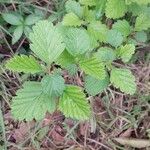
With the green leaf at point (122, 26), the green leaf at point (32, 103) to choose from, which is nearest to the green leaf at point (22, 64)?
the green leaf at point (32, 103)

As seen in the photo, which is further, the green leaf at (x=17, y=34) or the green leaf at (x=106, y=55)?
the green leaf at (x=17, y=34)

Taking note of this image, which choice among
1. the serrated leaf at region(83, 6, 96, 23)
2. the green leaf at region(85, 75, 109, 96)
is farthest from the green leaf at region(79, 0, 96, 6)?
the green leaf at region(85, 75, 109, 96)

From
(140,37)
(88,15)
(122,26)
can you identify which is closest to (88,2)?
(88,15)

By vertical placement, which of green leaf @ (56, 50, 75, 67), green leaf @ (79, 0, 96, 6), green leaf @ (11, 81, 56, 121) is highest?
green leaf @ (79, 0, 96, 6)

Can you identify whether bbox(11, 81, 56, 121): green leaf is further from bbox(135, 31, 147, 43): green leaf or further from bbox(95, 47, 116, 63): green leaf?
bbox(135, 31, 147, 43): green leaf

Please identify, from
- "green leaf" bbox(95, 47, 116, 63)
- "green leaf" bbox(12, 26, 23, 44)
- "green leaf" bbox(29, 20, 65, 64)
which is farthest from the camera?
"green leaf" bbox(12, 26, 23, 44)

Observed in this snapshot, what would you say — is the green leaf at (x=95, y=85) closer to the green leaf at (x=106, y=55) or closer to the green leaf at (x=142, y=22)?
the green leaf at (x=106, y=55)

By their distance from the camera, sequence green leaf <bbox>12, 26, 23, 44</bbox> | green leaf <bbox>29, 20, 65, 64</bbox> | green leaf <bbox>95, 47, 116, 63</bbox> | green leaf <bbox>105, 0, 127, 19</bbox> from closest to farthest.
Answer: green leaf <bbox>29, 20, 65, 64</bbox> → green leaf <bbox>95, 47, 116, 63</bbox> → green leaf <bbox>105, 0, 127, 19</bbox> → green leaf <bbox>12, 26, 23, 44</bbox>
